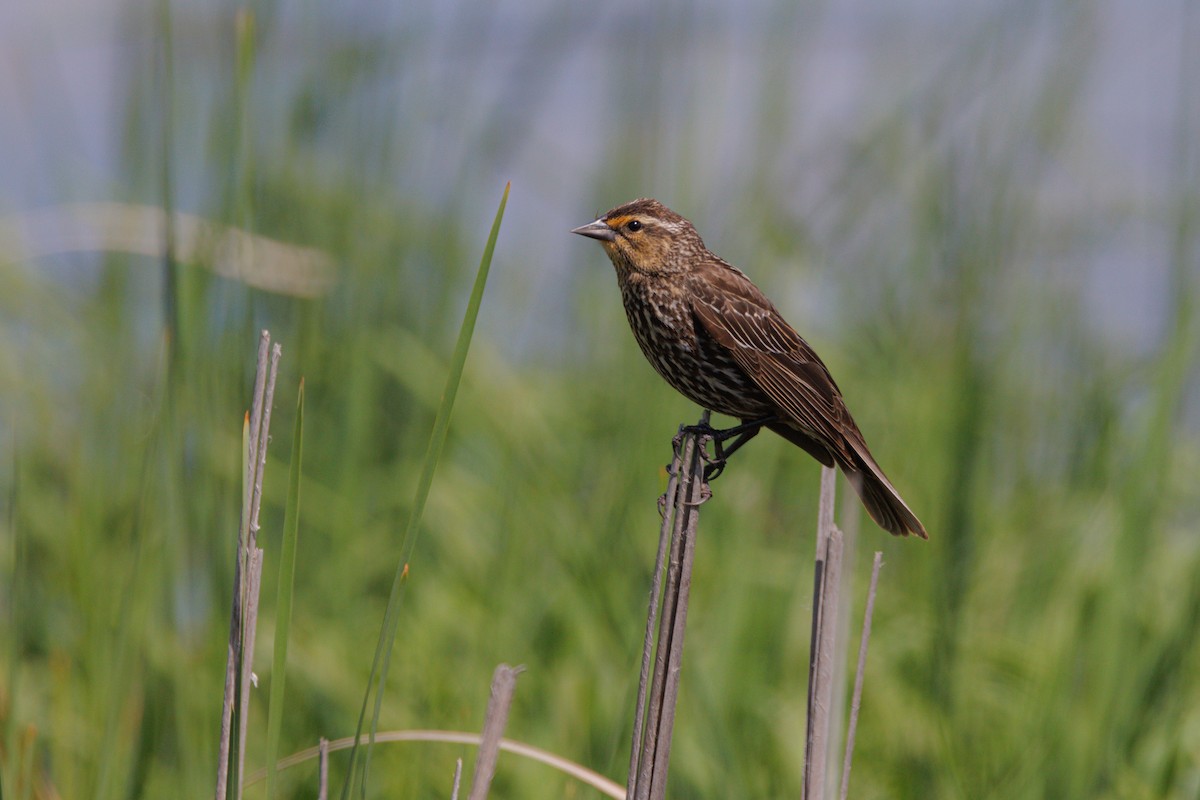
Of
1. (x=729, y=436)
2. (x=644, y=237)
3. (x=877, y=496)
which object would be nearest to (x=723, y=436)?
(x=729, y=436)

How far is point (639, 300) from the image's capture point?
3.25 metres

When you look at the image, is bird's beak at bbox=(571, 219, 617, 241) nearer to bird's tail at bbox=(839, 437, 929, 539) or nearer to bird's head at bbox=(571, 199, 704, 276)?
bird's head at bbox=(571, 199, 704, 276)

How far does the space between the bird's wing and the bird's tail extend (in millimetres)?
50

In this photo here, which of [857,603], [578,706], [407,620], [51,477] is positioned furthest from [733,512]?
[51,477]

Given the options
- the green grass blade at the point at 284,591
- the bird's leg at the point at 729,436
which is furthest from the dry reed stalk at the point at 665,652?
the bird's leg at the point at 729,436

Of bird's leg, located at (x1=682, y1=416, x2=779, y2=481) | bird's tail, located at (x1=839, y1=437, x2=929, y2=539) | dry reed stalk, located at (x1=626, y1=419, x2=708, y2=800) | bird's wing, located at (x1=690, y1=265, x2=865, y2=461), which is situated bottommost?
dry reed stalk, located at (x1=626, y1=419, x2=708, y2=800)

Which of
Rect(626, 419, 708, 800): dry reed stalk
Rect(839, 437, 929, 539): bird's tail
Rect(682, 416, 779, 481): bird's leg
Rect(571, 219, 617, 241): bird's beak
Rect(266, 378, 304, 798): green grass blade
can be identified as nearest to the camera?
Rect(266, 378, 304, 798): green grass blade

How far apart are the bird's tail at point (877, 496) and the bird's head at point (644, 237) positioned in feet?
2.64

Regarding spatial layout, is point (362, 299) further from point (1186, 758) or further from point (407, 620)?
point (1186, 758)

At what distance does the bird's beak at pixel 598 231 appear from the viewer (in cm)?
328

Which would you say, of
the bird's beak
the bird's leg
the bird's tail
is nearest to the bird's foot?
the bird's leg

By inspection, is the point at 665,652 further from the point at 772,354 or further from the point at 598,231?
the point at 598,231

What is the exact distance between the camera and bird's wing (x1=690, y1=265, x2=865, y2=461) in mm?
2920

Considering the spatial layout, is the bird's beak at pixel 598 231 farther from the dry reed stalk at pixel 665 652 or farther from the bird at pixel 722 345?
the dry reed stalk at pixel 665 652
